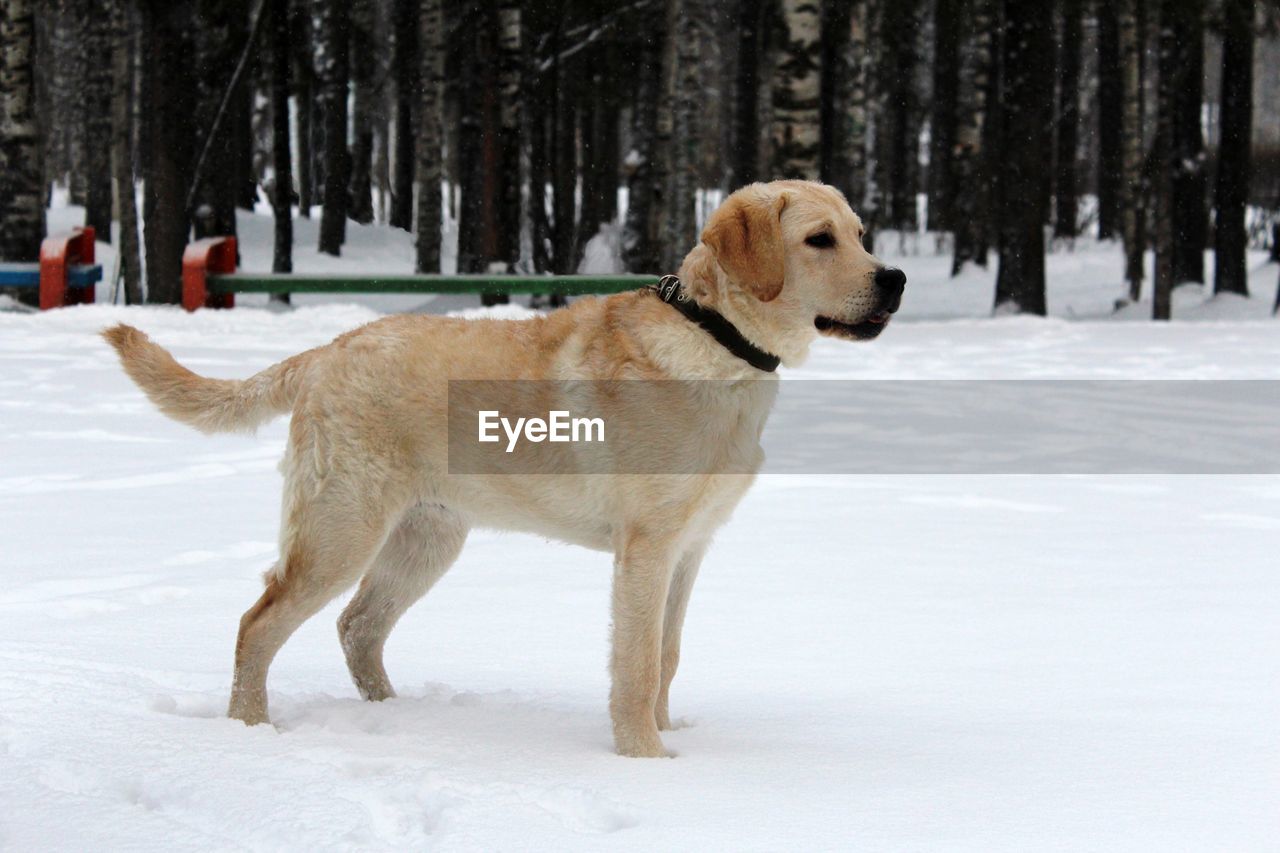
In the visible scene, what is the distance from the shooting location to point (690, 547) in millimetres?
4227

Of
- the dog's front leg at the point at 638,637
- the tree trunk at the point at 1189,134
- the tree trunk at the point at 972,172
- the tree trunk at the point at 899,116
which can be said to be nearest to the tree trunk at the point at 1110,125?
the tree trunk at the point at 972,172

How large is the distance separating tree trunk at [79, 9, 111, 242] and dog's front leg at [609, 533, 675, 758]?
20.8 metres

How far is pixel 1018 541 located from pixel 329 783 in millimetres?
4330

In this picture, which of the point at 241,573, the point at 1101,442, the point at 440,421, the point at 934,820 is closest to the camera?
the point at 934,820

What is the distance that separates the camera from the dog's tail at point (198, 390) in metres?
4.42

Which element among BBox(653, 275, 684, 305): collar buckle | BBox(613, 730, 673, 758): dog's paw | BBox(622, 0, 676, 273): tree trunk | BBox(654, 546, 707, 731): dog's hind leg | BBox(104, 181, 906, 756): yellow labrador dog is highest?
BBox(622, 0, 676, 273): tree trunk

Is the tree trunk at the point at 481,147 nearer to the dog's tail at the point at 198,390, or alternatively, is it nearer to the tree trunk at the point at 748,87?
the tree trunk at the point at 748,87

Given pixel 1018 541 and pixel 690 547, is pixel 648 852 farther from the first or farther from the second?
pixel 1018 541

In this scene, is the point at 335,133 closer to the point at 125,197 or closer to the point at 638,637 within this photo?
the point at 125,197

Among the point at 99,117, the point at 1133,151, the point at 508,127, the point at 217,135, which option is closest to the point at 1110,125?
the point at 1133,151

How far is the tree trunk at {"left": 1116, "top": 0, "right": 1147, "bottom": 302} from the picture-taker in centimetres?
2183

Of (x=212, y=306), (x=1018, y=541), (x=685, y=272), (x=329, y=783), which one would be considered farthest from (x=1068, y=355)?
(x=329, y=783)

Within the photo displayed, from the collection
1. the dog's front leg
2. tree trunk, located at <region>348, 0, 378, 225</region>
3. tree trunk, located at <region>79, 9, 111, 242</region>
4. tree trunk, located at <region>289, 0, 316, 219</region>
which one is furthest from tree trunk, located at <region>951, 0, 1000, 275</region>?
the dog's front leg

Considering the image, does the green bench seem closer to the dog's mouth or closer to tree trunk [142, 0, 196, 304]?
tree trunk [142, 0, 196, 304]
